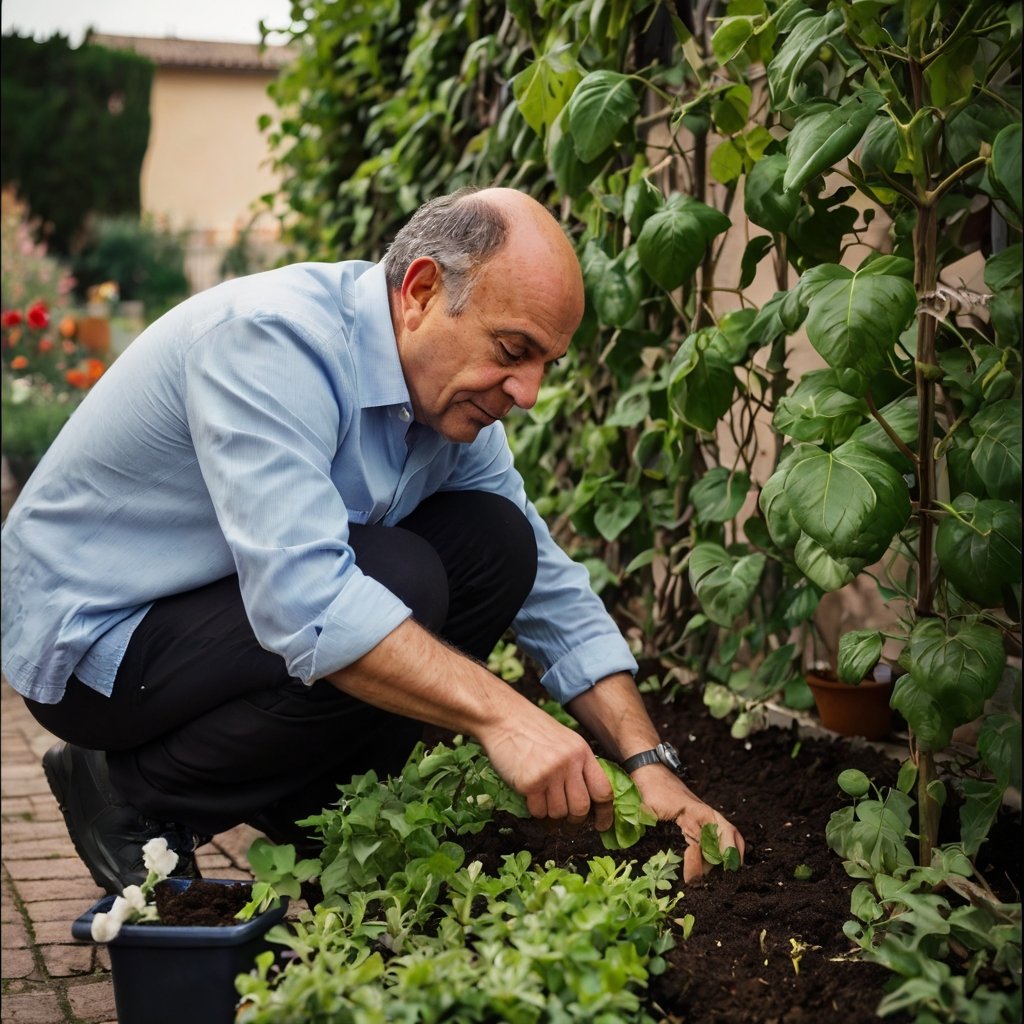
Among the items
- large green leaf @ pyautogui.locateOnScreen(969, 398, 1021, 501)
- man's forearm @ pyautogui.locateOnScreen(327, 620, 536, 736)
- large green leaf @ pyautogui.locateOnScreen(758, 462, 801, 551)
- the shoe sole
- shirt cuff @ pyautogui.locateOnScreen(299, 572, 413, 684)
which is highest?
large green leaf @ pyautogui.locateOnScreen(969, 398, 1021, 501)

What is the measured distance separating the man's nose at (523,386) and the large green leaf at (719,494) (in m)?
0.77

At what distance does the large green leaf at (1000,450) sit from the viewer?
1561mm

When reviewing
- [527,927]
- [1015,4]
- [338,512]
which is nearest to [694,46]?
[1015,4]

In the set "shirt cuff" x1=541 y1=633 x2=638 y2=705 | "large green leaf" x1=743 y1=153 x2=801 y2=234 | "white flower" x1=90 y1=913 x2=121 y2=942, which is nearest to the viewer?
"white flower" x1=90 y1=913 x2=121 y2=942

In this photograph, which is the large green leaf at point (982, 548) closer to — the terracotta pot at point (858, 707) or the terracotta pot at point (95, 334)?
the terracotta pot at point (858, 707)

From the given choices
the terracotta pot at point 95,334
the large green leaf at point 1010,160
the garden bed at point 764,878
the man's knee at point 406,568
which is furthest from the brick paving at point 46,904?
the terracotta pot at point 95,334

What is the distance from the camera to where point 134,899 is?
5.15 ft

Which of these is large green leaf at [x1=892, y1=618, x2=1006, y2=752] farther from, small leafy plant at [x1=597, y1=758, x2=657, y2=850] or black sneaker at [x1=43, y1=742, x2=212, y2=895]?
black sneaker at [x1=43, y1=742, x2=212, y2=895]

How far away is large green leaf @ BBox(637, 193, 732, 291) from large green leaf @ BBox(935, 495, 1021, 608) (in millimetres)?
863

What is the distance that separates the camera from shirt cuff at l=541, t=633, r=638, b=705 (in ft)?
7.06

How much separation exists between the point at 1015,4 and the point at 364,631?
1048 millimetres

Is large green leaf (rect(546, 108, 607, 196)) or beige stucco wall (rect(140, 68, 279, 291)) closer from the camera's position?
large green leaf (rect(546, 108, 607, 196))

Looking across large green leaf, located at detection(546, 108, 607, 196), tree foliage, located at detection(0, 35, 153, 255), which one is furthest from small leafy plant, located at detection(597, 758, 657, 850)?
tree foliage, located at detection(0, 35, 153, 255)

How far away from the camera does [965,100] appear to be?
1.64 m
